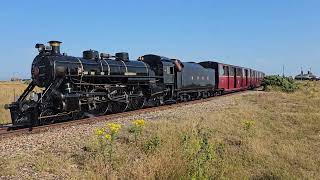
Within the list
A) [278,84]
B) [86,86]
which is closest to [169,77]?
[86,86]

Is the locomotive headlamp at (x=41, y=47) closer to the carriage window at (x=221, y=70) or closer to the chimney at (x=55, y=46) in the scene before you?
the chimney at (x=55, y=46)

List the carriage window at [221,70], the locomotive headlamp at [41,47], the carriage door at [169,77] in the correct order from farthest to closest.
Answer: the carriage window at [221,70]
the carriage door at [169,77]
the locomotive headlamp at [41,47]

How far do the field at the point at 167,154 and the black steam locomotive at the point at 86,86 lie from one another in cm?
190

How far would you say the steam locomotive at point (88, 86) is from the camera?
616 inches

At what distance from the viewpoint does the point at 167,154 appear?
9.66m

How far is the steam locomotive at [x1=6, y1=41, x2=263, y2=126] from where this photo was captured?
15.6m

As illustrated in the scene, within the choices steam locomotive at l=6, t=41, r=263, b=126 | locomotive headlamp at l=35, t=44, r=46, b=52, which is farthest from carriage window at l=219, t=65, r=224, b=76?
locomotive headlamp at l=35, t=44, r=46, b=52

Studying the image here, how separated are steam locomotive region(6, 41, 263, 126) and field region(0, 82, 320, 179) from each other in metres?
1.91

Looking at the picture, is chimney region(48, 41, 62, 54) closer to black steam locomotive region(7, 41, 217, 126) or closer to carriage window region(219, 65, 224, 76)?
black steam locomotive region(7, 41, 217, 126)

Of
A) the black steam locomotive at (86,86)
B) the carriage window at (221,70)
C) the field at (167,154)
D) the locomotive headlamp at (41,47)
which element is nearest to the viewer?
the field at (167,154)

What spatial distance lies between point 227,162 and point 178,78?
660 inches

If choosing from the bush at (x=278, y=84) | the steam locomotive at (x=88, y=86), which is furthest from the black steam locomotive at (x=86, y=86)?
the bush at (x=278, y=84)

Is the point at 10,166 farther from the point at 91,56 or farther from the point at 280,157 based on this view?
the point at 91,56

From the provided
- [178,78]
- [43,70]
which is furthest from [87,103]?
[178,78]
